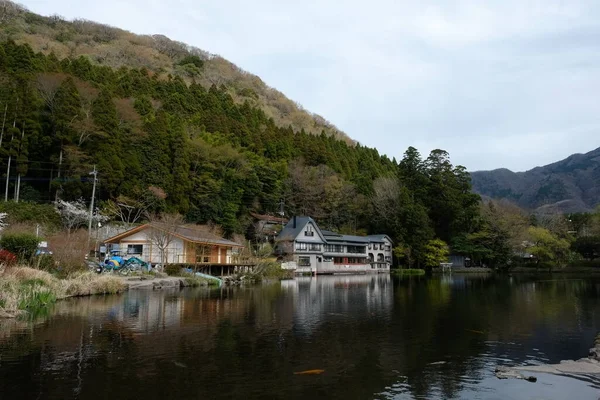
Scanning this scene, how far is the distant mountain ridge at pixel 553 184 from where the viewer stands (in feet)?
413

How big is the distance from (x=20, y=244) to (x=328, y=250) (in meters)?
34.3

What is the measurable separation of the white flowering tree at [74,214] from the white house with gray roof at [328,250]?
18.5 m

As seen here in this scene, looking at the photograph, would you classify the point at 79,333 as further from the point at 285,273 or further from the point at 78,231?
the point at 285,273

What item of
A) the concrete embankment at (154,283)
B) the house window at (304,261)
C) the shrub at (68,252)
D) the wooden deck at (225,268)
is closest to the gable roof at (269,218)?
the house window at (304,261)

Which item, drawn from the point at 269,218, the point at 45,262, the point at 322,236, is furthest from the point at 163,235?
the point at 322,236

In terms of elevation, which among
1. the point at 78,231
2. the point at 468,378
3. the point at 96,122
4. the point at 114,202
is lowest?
the point at 468,378

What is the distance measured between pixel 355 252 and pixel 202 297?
33509mm

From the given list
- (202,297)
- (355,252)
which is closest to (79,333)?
(202,297)

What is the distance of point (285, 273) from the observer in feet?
118

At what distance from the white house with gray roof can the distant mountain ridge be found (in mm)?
78718

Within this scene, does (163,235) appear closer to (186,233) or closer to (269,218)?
(186,233)

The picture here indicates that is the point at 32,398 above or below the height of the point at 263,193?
below

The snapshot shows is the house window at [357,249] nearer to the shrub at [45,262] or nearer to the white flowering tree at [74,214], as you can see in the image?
the white flowering tree at [74,214]

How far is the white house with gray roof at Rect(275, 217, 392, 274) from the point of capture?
44125mm
